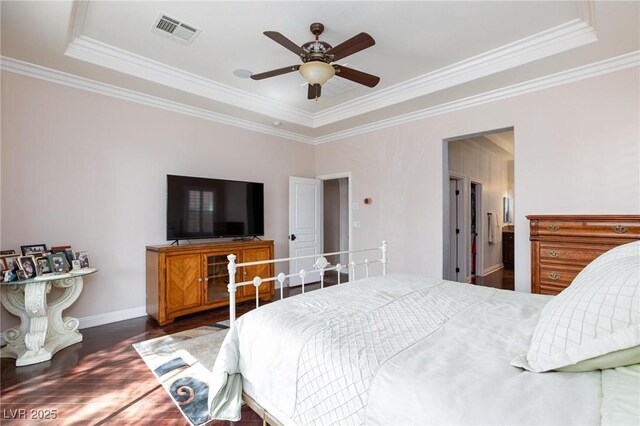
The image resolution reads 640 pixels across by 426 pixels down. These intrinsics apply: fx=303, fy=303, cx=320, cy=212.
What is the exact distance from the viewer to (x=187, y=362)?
8.20 ft

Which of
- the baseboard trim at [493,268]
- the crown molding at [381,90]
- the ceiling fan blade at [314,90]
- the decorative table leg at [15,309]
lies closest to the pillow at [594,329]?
the ceiling fan blade at [314,90]

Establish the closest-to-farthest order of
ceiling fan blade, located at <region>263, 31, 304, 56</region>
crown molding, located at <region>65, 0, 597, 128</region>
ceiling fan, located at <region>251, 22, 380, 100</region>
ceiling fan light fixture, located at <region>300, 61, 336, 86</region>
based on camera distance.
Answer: ceiling fan blade, located at <region>263, 31, 304, 56</region>, ceiling fan, located at <region>251, 22, 380, 100</region>, ceiling fan light fixture, located at <region>300, 61, 336, 86</region>, crown molding, located at <region>65, 0, 597, 128</region>

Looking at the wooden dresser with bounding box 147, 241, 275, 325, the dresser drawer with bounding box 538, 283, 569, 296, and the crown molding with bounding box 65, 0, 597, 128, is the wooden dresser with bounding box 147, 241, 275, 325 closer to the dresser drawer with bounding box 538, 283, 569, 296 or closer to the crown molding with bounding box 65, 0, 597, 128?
the crown molding with bounding box 65, 0, 597, 128

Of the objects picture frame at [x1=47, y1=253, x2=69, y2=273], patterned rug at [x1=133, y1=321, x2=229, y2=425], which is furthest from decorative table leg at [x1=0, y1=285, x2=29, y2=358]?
patterned rug at [x1=133, y1=321, x2=229, y2=425]

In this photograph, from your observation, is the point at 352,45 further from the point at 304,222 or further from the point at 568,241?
the point at 304,222

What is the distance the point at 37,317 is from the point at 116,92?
2.49m

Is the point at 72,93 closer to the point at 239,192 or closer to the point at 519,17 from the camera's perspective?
the point at 239,192

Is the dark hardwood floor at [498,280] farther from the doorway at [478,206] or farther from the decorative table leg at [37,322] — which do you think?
the decorative table leg at [37,322]

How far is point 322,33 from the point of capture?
275cm

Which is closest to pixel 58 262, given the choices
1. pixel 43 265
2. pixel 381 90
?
pixel 43 265

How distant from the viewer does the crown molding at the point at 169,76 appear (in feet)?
9.45

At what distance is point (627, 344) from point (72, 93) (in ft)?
15.1

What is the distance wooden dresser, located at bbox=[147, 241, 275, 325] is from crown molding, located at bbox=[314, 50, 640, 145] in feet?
9.14

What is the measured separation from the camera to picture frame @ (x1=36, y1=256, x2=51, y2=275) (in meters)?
2.72
